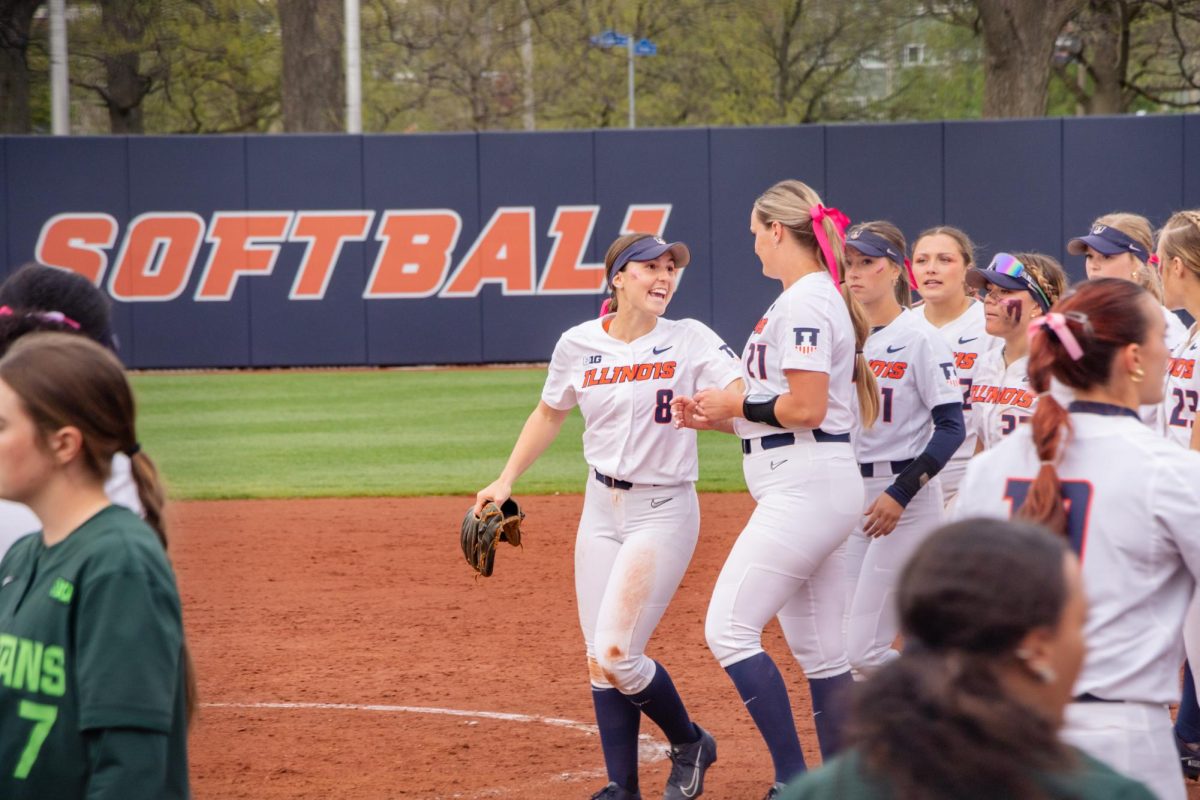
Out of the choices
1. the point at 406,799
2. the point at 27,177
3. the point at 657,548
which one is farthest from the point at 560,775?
the point at 27,177

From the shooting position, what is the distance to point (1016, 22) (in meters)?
20.7

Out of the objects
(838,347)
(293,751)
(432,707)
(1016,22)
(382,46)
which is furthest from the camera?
(382,46)

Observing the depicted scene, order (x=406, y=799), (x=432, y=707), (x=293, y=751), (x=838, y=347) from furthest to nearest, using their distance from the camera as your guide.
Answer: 1. (x=432, y=707)
2. (x=293, y=751)
3. (x=406, y=799)
4. (x=838, y=347)

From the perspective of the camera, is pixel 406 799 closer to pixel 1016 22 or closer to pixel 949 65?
pixel 1016 22

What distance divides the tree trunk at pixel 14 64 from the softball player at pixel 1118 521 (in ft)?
65.7

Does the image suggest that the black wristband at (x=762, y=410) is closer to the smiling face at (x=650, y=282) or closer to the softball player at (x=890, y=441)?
the smiling face at (x=650, y=282)

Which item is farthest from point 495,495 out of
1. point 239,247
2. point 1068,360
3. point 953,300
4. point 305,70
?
point 305,70

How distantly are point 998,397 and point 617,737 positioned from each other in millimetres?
2105

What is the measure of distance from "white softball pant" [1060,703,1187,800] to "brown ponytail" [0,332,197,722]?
5.47 ft

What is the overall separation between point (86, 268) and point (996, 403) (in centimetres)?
1644

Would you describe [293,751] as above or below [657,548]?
below

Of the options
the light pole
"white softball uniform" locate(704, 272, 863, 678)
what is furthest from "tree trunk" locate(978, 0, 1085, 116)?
"white softball uniform" locate(704, 272, 863, 678)

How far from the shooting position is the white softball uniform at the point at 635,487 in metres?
4.62

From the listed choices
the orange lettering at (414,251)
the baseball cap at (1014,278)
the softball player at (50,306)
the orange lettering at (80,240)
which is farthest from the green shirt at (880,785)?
the orange lettering at (80,240)
